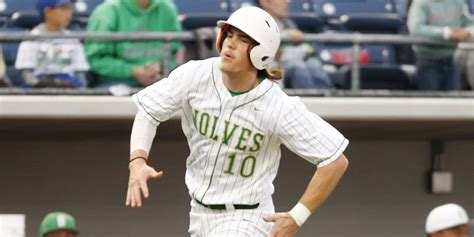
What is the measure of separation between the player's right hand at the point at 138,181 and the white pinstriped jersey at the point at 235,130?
0.34m

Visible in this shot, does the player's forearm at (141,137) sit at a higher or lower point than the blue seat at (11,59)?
higher

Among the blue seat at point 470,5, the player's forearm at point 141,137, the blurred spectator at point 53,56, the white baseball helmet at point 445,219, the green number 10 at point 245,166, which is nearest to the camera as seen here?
the player's forearm at point 141,137

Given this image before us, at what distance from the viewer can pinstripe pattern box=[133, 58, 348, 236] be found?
6.48 metres

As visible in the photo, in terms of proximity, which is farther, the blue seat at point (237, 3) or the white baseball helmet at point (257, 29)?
the blue seat at point (237, 3)

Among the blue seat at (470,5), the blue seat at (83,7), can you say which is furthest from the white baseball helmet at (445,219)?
the blue seat at (83,7)

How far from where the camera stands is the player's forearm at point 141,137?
643cm

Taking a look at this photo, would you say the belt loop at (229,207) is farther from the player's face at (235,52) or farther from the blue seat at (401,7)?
the blue seat at (401,7)

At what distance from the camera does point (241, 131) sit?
21.4ft

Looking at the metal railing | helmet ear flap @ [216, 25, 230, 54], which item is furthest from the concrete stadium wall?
helmet ear flap @ [216, 25, 230, 54]

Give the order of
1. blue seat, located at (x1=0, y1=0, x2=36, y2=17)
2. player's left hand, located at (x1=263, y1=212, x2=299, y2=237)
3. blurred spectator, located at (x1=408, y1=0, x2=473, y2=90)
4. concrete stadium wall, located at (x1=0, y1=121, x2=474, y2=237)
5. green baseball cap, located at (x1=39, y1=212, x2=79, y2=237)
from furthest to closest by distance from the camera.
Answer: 1. concrete stadium wall, located at (x1=0, y1=121, x2=474, y2=237)
2. blue seat, located at (x1=0, y1=0, x2=36, y2=17)
3. blurred spectator, located at (x1=408, y1=0, x2=473, y2=90)
4. green baseball cap, located at (x1=39, y1=212, x2=79, y2=237)
5. player's left hand, located at (x1=263, y1=212, x2=299, y2=237)

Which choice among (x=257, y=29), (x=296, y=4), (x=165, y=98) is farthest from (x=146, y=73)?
(x=257, y=29)

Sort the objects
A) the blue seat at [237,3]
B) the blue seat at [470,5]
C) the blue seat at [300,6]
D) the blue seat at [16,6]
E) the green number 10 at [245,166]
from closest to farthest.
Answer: the green number 10 at [245,166] < the blue seat at [16,6] < the blue seat at [237,3] < the blue seat at [300,6] < the blue seat at [470,5]

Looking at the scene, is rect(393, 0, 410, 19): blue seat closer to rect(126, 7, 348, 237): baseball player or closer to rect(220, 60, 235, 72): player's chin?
rect(126, 7, 348, 237): baseball player

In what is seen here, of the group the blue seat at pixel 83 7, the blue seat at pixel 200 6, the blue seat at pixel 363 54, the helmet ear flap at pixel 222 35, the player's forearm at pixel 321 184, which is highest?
the helmet ear flap at pixel 222 35
